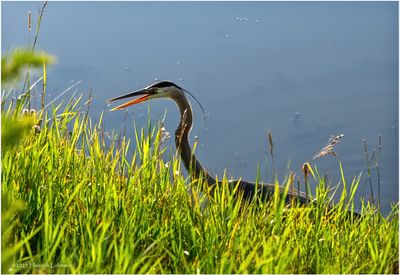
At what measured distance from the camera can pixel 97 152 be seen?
12.7 feet

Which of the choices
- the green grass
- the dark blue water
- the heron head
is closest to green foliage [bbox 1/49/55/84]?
the green grass

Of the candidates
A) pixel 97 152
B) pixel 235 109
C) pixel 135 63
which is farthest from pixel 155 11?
pixel 97 152

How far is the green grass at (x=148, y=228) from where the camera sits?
2.86 metres

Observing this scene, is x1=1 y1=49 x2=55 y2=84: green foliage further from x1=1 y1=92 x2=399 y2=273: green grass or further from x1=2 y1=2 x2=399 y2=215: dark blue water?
x1=2 y1=2 x2=399 y2=215: dark blue water

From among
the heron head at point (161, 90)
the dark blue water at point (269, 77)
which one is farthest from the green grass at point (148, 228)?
the dark blue water at point (269, 77)

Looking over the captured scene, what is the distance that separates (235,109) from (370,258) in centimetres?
14233

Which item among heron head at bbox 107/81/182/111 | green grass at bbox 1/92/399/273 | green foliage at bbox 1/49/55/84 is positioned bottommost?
green grass at bbox 1/92/399/273

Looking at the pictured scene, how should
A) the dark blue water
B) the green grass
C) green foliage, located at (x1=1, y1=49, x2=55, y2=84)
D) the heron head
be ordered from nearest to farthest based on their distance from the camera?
green foliage, located at (x1=1, y1=49, x2=55, y2=84)
the green grass
the heron head
the dark blue water

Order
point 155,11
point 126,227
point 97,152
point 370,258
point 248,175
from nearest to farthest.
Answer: point 126,227 → point 370,258 → point 97,152 → point 155,11 → point 248,175

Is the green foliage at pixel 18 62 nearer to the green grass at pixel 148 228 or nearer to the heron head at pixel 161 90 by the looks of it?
the green grass at pixel 148 228

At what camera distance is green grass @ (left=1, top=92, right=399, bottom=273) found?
2859 mm

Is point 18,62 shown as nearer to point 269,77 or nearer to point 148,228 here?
point 148,228

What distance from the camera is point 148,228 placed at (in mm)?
3111

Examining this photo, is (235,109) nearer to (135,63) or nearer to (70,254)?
(135,63)
